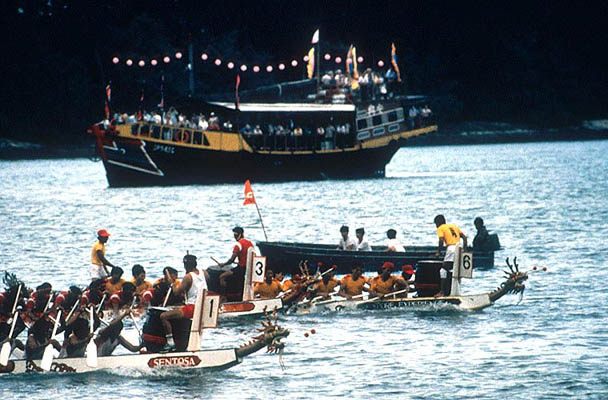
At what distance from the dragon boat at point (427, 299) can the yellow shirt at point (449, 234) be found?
926mm

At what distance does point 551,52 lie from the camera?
545 feet

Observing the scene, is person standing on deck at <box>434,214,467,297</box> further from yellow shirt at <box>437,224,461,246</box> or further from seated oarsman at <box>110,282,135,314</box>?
seated oarsman at <box>110,282,135,314</box>

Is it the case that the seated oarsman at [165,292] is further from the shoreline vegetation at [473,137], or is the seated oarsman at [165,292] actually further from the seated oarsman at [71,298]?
the shoreline vegetation at [473,137]

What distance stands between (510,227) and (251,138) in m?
27.8

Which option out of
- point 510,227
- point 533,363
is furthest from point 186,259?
point 510,227

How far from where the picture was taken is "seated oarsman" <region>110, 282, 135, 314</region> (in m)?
32.0

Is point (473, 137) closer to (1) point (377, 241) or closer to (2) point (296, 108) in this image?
(2) point (296, 108)

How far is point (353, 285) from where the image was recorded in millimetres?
38438

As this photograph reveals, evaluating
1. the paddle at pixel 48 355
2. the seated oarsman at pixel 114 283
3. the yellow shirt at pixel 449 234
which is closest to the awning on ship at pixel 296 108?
the yellow shirt at pixel 449 234

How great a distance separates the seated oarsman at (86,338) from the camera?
3066 cm

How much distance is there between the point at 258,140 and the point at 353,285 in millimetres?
56832

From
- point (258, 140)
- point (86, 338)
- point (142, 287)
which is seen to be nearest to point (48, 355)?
point (86, 338)

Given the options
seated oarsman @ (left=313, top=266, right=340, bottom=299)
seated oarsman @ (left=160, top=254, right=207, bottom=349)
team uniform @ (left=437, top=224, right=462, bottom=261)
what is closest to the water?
seated oarsman @ (left=313, top=266, right=340, bottom=299)

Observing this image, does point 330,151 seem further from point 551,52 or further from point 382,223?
point 551,52
